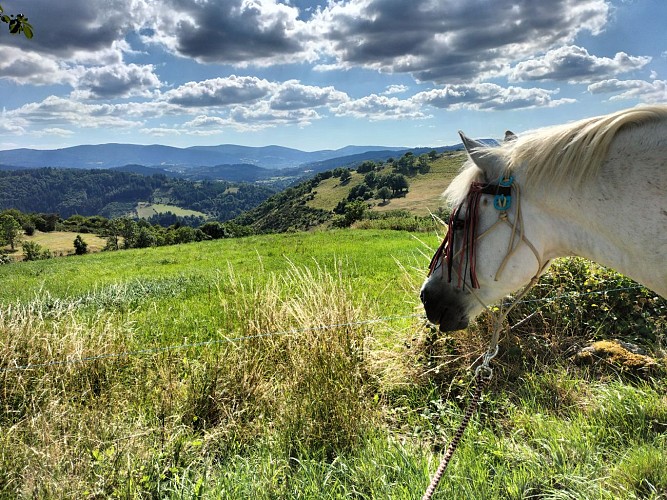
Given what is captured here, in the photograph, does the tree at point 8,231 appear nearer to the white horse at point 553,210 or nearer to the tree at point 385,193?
the tree at point 385,193

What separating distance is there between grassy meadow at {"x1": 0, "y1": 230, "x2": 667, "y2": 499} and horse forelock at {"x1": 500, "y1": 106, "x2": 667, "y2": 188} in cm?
190

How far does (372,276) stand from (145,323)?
7.49 m

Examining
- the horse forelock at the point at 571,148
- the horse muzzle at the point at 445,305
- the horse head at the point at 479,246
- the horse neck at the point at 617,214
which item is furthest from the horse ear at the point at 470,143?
the horse muzzle at the point at 445,305

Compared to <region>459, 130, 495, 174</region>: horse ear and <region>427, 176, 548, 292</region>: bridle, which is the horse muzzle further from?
<region>459, 130, 495, 174</region>: horse ear

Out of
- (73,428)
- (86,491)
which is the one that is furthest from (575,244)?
(73,428)

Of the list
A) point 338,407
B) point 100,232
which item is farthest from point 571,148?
point 100,232

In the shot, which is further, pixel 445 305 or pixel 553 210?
pixel 445 305

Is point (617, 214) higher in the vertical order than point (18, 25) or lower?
lower

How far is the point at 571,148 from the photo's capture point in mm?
1583

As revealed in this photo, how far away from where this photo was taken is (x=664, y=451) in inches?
102

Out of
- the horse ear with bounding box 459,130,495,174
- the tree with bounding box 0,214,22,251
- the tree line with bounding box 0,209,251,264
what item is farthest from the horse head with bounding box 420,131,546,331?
the tree with bounding box 0,214,22,251

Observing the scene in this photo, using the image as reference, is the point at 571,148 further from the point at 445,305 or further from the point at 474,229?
the point at 445,305

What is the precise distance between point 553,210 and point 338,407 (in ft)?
7.69

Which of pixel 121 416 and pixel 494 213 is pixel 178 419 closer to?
pixel 121 416
